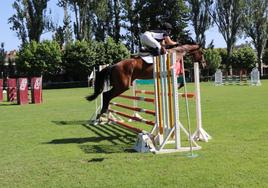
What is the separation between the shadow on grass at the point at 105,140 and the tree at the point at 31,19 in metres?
46.0

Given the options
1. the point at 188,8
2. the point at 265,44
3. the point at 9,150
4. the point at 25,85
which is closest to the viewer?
the point at 9,150

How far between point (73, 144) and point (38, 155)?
1324mm

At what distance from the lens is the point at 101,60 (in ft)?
190

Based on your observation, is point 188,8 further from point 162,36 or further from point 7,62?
point 162,36

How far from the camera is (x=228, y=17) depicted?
63812 mm

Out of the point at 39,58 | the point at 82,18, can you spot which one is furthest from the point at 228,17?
the point at 39,58

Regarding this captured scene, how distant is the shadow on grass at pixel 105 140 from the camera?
877 cm

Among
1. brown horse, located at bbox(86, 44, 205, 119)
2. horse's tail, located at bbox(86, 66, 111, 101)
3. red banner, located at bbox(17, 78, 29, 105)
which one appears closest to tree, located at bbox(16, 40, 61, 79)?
red banner, located at bbox(17, 78, 29, 105)

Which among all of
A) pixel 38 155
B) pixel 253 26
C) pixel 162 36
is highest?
pixel 253 26

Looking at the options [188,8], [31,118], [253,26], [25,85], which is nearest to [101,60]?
[188,8]

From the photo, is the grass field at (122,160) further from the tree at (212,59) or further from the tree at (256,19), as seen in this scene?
the tree at (256,19)

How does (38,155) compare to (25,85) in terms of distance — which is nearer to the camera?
(38,155)

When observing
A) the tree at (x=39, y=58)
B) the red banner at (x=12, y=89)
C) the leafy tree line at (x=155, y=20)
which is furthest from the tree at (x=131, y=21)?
the red banner at (x=12, y=89)

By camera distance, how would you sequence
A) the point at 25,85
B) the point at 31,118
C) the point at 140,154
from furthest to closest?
the point at 25,85
the point at 31,118
the point at 140,154
